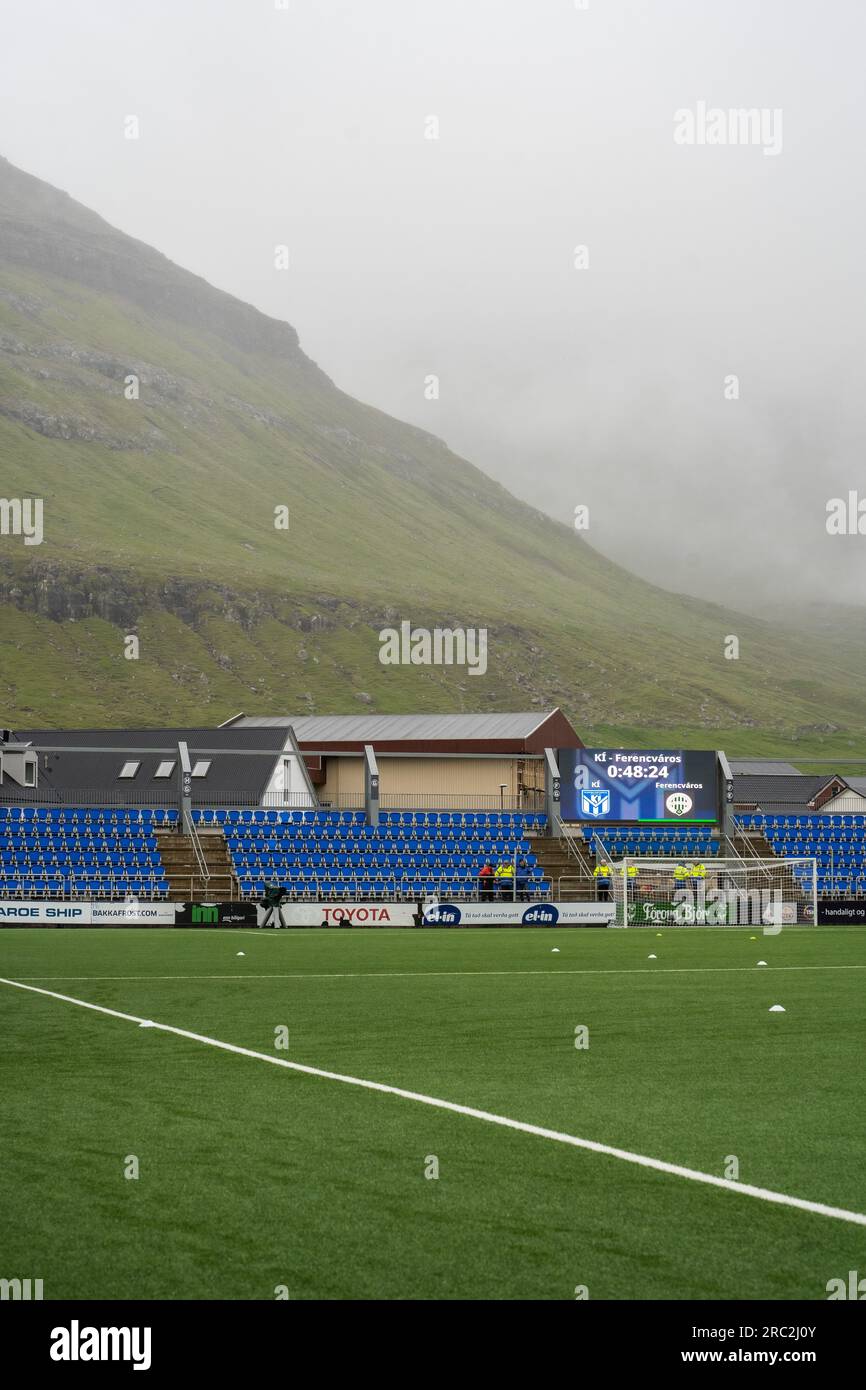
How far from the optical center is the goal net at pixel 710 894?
5238 cm

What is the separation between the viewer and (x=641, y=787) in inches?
2415

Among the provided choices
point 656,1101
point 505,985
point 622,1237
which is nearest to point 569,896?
point 505,985

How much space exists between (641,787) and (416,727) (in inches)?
1090

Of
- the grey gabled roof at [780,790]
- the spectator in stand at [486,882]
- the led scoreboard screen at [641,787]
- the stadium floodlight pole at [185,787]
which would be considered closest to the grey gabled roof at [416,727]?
the led scoreboard screen at [641,787]

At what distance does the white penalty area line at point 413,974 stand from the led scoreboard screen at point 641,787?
31.7m

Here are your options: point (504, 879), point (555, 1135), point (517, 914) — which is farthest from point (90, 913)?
point (555, 1135)

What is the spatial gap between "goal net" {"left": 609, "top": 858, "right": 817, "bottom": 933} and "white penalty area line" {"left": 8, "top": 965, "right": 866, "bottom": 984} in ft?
75.3

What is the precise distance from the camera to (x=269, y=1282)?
22.7 feet

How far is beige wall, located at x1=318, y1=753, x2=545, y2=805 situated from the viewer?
7831 centimetres

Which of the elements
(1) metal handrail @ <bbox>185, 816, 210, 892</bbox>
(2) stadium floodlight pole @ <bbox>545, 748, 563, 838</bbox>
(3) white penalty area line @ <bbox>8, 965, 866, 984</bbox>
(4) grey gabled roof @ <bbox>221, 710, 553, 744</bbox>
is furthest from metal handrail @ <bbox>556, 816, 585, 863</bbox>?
(3) white penalty area line @ <bbox>8, 965, 866, 984</bbox>

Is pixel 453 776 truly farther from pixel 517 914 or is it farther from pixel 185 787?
pixel 517 914

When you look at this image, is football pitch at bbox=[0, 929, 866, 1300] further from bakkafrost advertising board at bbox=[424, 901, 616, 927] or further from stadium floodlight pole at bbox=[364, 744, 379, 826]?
stadium floodlight pole at bbox=[364, 744, 379, 826]

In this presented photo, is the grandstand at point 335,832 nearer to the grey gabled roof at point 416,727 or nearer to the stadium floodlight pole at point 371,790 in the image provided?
the stadium floodlight pole at point 371,790
